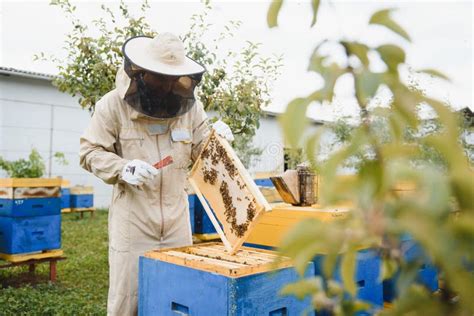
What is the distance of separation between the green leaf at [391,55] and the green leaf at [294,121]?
0.29 ft

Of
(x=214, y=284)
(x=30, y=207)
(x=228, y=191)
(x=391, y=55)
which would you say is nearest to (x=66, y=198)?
(x=30, y=207)

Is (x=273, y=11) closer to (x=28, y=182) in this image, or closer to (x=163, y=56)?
(x=163, y=56)

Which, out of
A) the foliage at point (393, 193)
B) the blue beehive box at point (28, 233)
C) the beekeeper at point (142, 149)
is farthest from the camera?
the blue beehive box at point (28, 233)

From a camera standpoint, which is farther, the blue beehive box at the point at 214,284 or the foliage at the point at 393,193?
the blue beehive box at the point at 214,284

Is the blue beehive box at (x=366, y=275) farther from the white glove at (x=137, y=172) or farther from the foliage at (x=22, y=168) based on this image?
the foliage at (x=22, y=168)

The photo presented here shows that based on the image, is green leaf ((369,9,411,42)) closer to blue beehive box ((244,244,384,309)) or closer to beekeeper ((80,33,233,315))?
blue beehive box ((244,244,384,309))

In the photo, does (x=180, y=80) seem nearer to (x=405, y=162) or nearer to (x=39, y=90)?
(x=405, y=162)

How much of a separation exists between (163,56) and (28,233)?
282 cm

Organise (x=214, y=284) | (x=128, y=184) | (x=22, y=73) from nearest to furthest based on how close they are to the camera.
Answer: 1. (x=214, y=284)
2. (x=128, y=184)
3. (x=22, y=73)

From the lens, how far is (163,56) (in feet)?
7.45

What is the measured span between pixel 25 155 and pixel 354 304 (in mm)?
11879

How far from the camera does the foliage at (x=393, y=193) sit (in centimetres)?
35

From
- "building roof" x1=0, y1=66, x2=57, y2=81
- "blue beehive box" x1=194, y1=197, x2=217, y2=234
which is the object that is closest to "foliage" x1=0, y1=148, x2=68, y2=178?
"blue beehive box" x1=194, y1=197, x2=217, y2=234

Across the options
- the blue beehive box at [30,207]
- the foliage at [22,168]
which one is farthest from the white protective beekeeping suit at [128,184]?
the foliage at [22,168]
